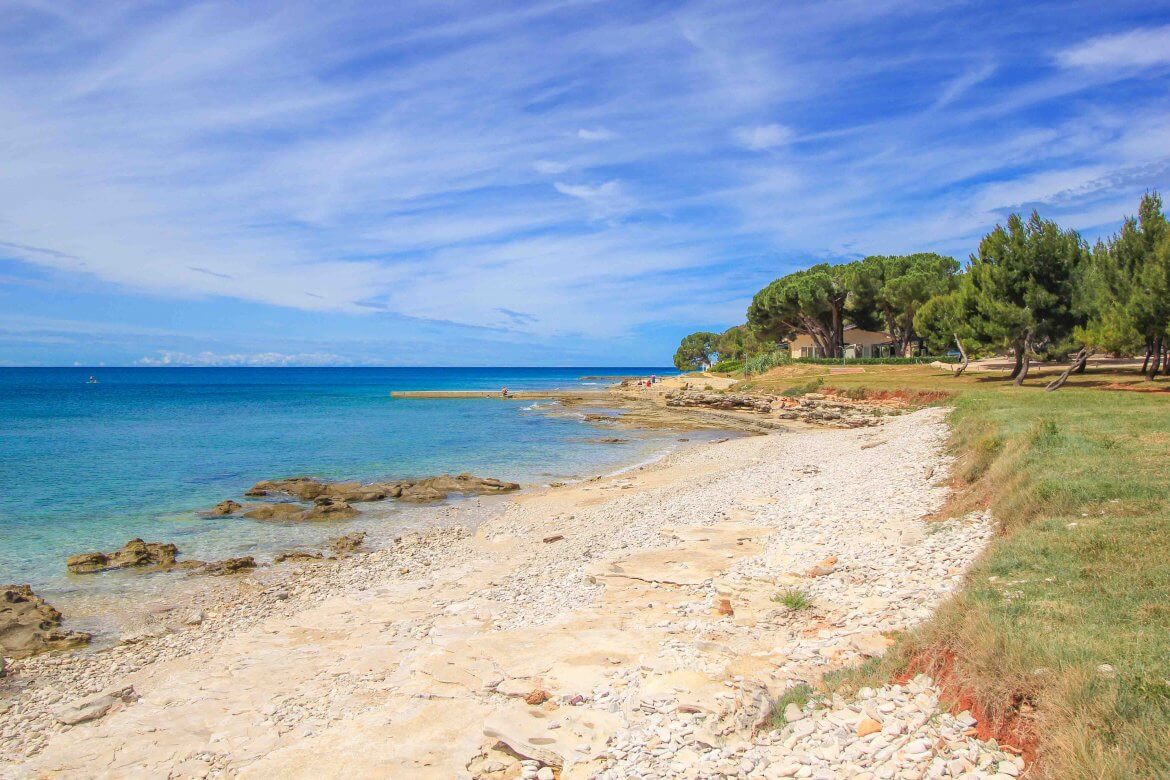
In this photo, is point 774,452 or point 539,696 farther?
point 774,452

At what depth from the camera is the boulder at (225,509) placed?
20.2 meters

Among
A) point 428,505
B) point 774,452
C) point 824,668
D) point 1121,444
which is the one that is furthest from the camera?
point 774,452

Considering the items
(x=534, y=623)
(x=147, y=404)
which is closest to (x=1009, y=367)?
(x=534, y=623)

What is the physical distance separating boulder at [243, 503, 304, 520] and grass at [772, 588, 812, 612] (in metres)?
15.5

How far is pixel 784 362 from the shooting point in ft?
245

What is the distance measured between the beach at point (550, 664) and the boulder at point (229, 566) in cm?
83

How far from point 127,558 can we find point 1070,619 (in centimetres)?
1729

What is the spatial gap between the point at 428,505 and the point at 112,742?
1427cm

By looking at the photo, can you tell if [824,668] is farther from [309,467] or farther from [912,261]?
[912,261]

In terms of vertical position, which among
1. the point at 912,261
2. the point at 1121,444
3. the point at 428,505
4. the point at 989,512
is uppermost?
the point at 912,261

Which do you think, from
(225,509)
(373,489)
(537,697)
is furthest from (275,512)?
(537,697)

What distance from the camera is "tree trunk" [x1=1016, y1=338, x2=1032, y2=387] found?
36.5m

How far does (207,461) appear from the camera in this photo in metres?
30.8

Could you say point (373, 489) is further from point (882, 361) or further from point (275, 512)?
point (882, 361)
